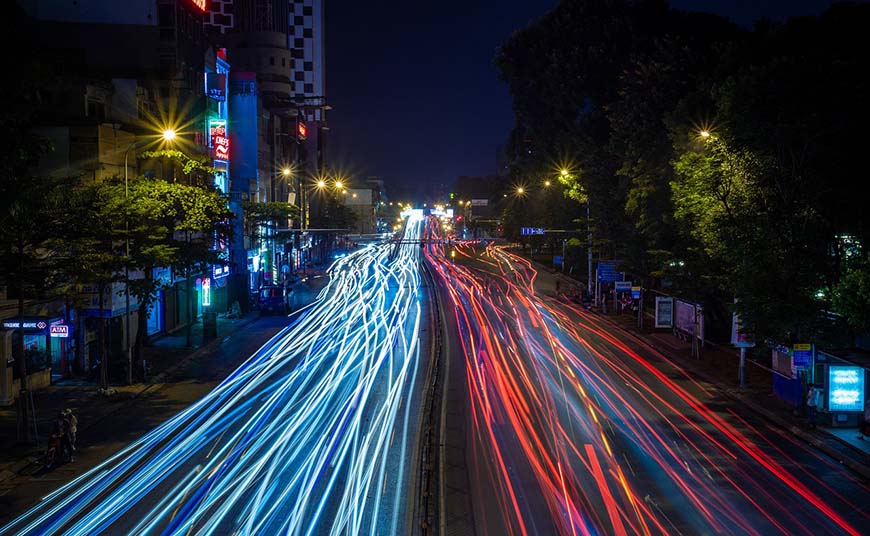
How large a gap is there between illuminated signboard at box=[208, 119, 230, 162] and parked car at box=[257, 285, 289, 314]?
322 inches

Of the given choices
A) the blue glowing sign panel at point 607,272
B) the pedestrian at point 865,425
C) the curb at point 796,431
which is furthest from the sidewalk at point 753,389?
the blue glowing sign panel at point 607,272

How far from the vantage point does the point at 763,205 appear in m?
23.3

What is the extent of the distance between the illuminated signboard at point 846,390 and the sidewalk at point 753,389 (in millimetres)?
543

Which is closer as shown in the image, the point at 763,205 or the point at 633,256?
the point at 763,205

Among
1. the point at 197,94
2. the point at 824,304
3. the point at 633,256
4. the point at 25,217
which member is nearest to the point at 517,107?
the point at 633,256

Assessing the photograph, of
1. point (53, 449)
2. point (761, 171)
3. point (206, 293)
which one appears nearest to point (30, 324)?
point (53, 449)

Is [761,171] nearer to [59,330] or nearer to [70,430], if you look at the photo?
[70,430]

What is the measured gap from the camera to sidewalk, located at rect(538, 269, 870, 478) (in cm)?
1822

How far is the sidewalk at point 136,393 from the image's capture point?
1823 cm

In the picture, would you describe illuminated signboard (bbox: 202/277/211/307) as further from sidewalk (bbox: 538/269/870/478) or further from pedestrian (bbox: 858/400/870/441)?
pedestrian (bbox: 858/400/870/441)

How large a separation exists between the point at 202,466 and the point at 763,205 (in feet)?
57.5

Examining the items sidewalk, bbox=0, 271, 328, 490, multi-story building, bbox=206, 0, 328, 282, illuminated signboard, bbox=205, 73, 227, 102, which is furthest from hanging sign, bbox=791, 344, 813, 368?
multi-story building, bbox=206, 0, 328, 282

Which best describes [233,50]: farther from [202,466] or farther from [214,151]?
[202,466]


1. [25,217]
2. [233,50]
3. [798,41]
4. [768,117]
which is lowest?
[25,217]
